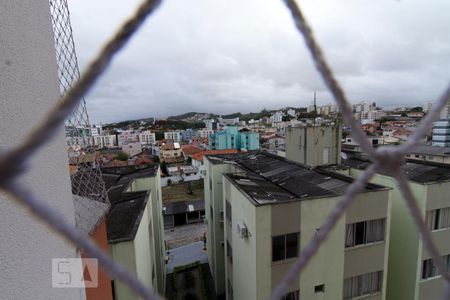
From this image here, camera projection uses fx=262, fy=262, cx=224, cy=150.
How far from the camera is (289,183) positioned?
24.0 feet

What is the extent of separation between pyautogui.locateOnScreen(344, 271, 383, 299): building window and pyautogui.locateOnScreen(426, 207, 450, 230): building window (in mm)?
2021

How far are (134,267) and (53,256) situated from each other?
131 inches

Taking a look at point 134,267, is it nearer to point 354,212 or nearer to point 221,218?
point 354,212

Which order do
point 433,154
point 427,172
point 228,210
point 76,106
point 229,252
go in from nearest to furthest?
1. point 76,106
2. point 427,172
3. point 228,210
4. point 229,252
5. point 433,154

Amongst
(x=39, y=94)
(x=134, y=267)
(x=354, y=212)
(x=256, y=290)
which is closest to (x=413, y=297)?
(x=354, y=212)

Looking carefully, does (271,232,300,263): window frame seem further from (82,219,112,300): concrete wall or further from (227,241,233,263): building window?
(82,219,112,300): concrete wall

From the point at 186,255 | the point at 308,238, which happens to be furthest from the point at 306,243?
the point at 186,255

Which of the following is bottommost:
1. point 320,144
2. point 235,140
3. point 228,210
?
point 235,140

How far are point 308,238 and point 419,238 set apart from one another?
317cm

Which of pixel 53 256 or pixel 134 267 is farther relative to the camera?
pixel 134 267

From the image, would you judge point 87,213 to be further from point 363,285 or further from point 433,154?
point 433,154

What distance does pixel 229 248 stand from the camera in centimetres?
809

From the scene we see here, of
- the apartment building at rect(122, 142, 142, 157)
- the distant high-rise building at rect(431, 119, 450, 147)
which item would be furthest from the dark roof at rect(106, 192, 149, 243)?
the apartment building at rect(122, 142, 142, 157)

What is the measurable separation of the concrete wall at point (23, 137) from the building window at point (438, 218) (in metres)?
8.26
